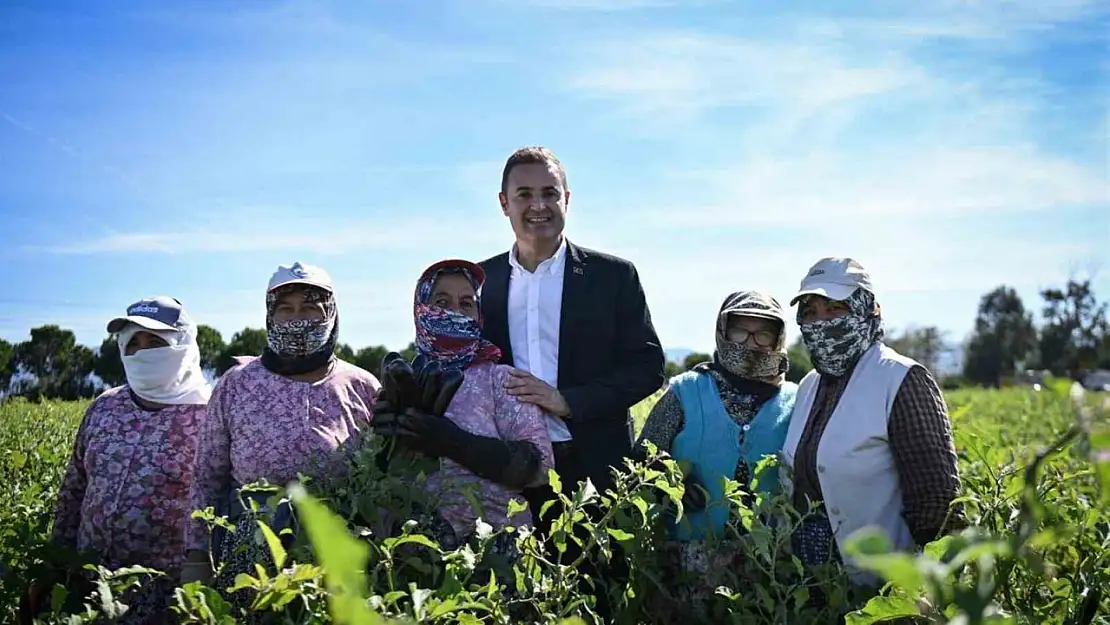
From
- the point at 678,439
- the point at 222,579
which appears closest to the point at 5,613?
the point at 222,579

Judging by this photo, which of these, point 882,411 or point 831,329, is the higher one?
point 831,329

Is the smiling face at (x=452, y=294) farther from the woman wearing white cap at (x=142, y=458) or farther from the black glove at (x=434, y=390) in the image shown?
the woman wearing white cap at (x=142, y=458)

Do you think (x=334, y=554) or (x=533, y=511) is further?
(x=533, y=511)

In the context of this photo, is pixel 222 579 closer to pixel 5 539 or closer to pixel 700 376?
pixel 5 539

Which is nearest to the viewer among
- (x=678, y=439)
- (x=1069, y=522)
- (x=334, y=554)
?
(x=334, y=554)

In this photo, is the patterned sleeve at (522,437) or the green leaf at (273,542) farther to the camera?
the patterned sleeve at (522,437)

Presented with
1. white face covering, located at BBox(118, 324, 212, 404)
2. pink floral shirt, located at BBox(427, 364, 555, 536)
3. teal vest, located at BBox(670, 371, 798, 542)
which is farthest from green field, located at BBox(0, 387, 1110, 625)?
teal vest, located at BBox(670, 371, 798, 542)

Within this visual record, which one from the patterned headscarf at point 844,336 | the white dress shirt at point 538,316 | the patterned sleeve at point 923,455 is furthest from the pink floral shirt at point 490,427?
the patterned sleeve at point 923,455

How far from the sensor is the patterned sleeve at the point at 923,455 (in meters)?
2.51

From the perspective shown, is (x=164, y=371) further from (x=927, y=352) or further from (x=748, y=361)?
(x=927, y=352)

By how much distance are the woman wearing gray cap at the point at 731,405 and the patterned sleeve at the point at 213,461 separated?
136 centimetres

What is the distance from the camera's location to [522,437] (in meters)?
2.76

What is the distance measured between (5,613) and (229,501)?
0.66m

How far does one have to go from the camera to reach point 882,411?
2.67 m
